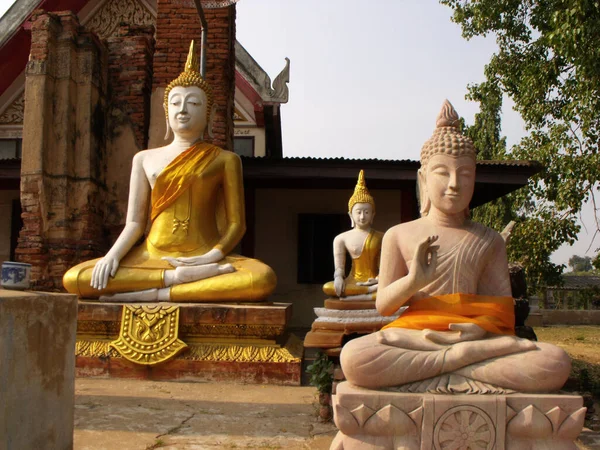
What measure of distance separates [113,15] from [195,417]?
986 cm

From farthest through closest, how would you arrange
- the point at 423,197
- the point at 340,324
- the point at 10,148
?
the point at 10,148, the point at 340,324, the point at 423,197

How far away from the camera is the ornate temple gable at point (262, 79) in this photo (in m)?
12.3

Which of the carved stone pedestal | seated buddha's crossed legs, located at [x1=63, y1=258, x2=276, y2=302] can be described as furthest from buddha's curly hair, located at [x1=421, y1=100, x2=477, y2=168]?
seated buddha's crossed legs, located at [x1=63, y1=258, x2=276, y2=302]

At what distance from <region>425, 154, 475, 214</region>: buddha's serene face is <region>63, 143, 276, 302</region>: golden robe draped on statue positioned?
291 centimetres

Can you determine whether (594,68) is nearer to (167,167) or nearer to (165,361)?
(167,167)

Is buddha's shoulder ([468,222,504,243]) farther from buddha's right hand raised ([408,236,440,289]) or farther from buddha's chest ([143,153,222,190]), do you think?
buddha's chest ([143,153,222,190])

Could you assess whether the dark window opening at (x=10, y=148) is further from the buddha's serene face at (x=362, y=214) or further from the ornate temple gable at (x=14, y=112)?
the buddha's serene face at (x=362, y=214)

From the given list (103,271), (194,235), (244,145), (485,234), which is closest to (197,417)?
(485,234)

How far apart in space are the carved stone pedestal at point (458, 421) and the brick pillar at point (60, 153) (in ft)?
21.7

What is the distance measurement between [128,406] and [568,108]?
6.32 m

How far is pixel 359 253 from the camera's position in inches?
275

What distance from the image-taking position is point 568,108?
777 cm

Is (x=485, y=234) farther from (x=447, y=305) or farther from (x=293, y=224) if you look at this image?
(x=293, y=224)

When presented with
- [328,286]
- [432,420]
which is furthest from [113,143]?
[432,420]
